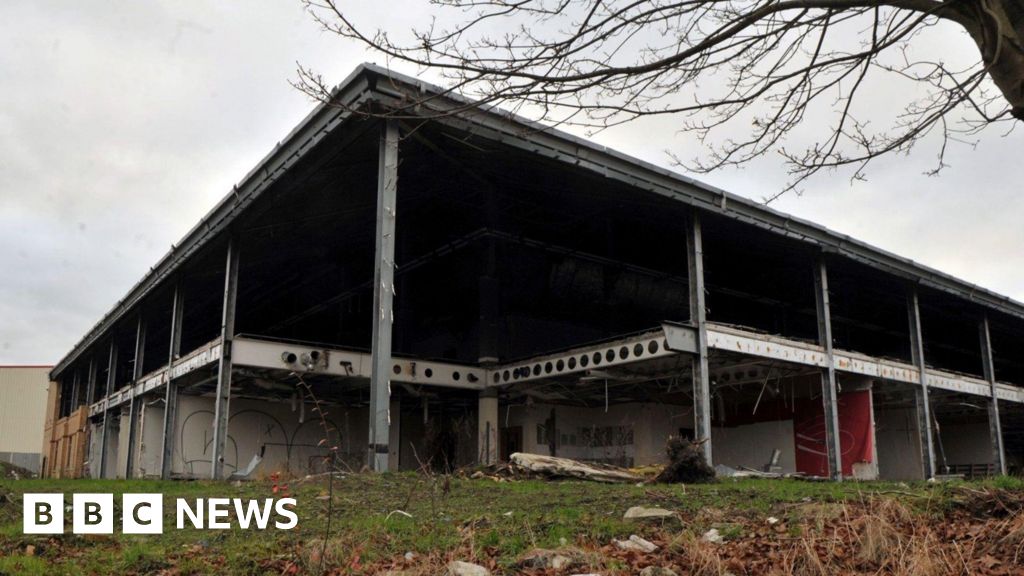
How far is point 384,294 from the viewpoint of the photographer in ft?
61.3

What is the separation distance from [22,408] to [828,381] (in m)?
62.0

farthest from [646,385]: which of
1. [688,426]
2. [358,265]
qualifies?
[358,265]

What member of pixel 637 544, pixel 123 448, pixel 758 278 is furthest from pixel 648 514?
pixel 123 448

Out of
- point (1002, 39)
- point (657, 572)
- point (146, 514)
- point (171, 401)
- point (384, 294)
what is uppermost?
point (384, 294)

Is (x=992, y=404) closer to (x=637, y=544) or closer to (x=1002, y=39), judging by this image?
(x=637, y=544)

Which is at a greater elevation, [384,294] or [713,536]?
[384,294]

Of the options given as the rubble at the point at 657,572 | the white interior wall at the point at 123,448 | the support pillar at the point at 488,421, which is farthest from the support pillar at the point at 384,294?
the white interior wall at the point at 123,448

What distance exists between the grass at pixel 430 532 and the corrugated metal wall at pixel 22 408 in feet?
203

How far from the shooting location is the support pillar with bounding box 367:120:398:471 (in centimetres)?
1794

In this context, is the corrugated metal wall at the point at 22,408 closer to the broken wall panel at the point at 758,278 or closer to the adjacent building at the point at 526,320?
the adjacent building at the point at 526,320

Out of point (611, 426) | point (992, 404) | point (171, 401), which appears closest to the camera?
point (171, 401)

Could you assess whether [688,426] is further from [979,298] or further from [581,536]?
[581,536]

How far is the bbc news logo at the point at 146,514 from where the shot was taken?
9.29 meters

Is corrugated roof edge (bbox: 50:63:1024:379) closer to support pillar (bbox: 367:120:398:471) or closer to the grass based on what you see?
support pillar (bbox: 367:120:398:471)
